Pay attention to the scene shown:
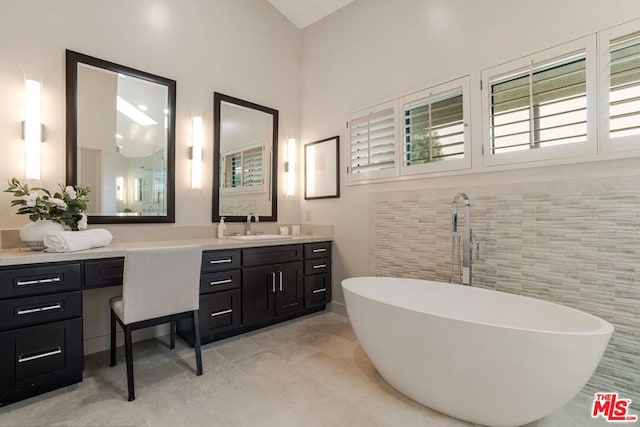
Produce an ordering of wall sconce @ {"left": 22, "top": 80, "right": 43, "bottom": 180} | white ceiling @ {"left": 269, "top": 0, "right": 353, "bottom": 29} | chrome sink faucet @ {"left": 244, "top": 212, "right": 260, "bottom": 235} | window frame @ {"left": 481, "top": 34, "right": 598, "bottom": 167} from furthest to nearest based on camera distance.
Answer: white ceiling @ {"left": 269, "top": 0, "right": 353, "bottom": 29} → chrome sink faucet @ {"left": 244, "top": 212, "right": 260, "bottom": 235} → wall sconce @ {"left": 22, "top": 80, "right": 43, "bottom": 180} → window frame @ {"left": 481, "top": 34, "right": 598, "bottom": 167}

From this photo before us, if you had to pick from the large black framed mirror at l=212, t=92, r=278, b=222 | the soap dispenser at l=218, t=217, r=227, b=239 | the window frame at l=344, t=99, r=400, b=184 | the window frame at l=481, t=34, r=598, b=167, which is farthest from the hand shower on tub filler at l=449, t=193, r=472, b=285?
the soap dispenser at l=218, t=217, r=227, b=239

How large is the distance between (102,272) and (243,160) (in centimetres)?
173

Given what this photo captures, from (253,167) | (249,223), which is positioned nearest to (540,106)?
(253,167)

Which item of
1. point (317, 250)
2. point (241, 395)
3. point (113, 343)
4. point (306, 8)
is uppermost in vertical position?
point (306, 8)

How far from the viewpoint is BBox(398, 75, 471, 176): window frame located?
241 cm

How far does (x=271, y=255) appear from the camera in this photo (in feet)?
9.47

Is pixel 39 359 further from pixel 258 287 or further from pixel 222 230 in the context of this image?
pixel 222 230

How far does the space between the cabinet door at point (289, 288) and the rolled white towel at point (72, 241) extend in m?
1.45

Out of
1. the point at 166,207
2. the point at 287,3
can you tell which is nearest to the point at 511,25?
the point at 287,3

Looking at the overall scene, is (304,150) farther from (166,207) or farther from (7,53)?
(7,53)

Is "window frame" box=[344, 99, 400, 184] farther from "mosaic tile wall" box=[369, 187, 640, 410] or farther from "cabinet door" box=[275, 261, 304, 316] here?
"cabinet door" box=[275, 261, 304, 316]

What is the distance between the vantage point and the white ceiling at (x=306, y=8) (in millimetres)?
3445

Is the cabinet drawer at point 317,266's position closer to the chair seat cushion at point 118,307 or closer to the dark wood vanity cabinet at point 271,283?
the dark wood vanity cabinet at point 271,283

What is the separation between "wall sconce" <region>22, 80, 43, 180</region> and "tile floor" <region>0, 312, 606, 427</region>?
4.74 feet
